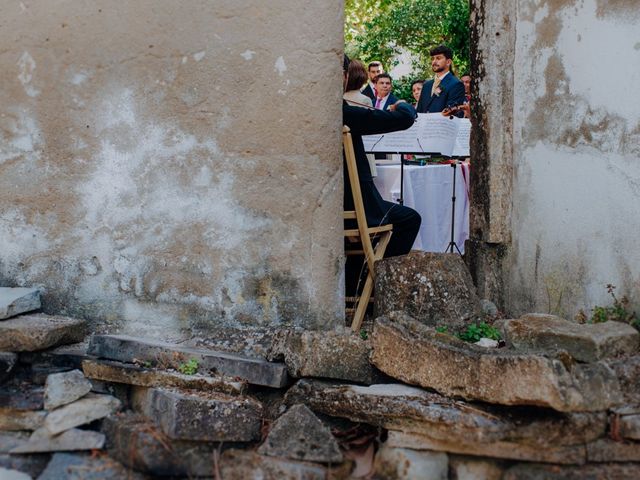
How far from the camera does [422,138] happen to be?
6422mm

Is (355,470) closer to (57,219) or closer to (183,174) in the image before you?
(183,174)

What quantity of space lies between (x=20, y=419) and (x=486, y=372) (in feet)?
6.65

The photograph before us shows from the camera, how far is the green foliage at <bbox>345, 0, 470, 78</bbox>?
12.8 meters

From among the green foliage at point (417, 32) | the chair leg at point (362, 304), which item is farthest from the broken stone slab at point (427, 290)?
the green foliage at point (417, 32)

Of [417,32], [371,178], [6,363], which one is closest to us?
[6,363]

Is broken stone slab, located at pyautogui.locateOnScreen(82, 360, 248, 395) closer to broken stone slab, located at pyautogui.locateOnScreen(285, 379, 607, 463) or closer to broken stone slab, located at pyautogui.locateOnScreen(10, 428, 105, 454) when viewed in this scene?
broken stone slab, located at pyautogui.locateOnScreen(10, 428, 105, 454)

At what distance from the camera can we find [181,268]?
424 cm

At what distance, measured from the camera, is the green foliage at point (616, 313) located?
13.8ft

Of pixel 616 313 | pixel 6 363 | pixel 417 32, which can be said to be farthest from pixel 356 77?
pixel 417 32

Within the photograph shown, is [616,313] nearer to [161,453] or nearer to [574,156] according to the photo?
[574,156]

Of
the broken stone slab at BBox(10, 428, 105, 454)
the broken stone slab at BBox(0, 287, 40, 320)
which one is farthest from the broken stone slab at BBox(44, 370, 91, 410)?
the broken stone slab at BBox(0, 287, 40, 320)

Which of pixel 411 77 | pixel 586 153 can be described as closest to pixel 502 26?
pixel 586 153

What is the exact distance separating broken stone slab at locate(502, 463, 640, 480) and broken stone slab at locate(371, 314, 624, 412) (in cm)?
23

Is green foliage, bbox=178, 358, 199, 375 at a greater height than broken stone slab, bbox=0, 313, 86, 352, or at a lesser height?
lesser
